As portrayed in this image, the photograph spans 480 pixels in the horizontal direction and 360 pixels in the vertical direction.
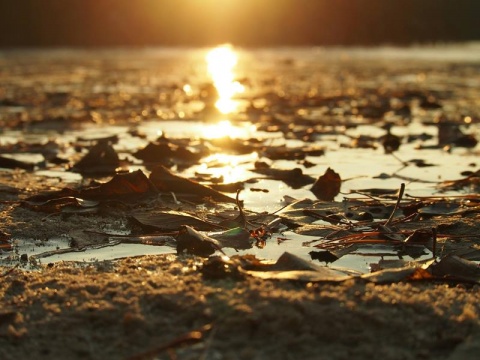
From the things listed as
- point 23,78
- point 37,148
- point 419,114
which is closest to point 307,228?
point 37,148

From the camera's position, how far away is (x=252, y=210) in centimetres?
337

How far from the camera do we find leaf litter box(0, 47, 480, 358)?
2389mm

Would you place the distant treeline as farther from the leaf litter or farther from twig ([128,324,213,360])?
twig ([128,324,213,360])

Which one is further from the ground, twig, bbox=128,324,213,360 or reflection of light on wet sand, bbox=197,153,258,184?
reflection of light on wet sand, bbox=197,153,258,184

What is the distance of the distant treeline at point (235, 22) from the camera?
5381 cm

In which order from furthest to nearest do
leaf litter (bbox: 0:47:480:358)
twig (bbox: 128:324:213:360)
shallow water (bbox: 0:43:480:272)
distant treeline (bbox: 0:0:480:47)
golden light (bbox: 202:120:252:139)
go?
distant treeline (bbox: 0:0:480:47)
golden light (bbox: 202:120:252:139)
shallow water (bbox: 0:43:480:272)
leaf litter (bbox: 0:47:480:358)
twig (bbox: 128:324:213:360)

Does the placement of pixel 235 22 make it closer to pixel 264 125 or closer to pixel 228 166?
pixel 264 125

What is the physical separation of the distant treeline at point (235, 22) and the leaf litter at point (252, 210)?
44790 mm

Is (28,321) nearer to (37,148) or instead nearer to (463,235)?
(463,235)

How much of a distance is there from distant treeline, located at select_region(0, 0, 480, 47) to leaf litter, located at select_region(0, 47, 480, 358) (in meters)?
44.8

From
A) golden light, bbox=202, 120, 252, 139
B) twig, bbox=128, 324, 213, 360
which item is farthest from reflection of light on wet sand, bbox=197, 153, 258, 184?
twig, bbox=128, 324, 213, 360

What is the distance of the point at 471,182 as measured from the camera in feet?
13.3

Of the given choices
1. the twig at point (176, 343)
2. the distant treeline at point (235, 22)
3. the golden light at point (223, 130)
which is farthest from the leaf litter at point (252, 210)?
the distant treeline at point (235, 22)

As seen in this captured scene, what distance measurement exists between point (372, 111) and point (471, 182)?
5.04 m
